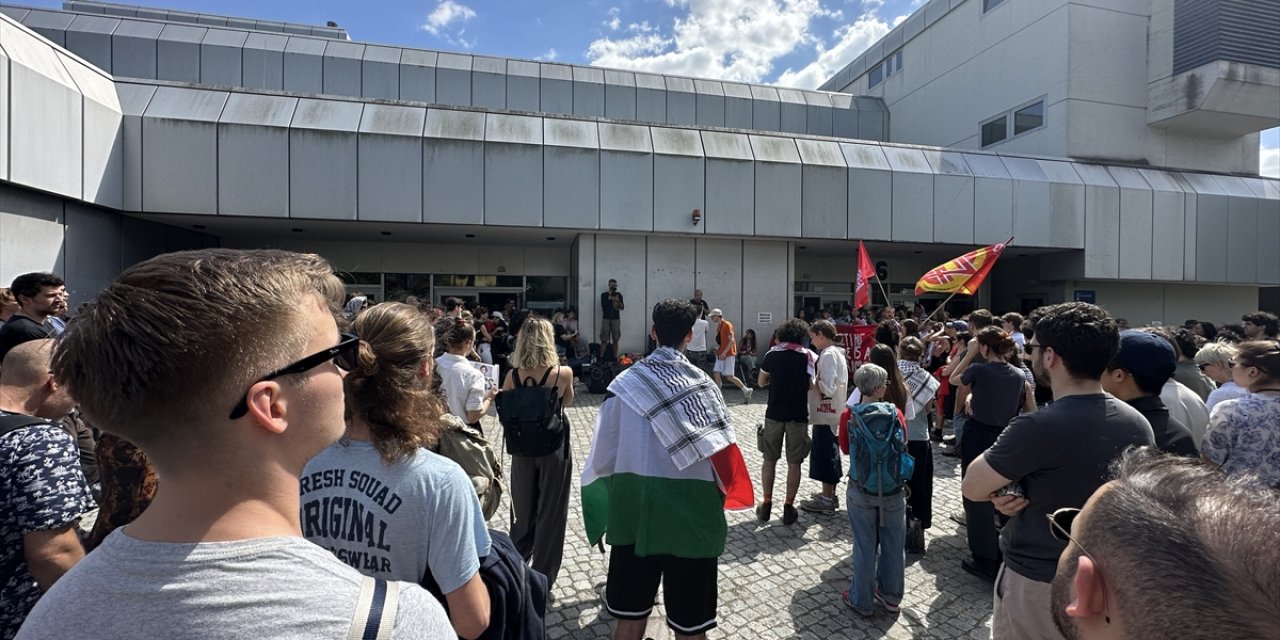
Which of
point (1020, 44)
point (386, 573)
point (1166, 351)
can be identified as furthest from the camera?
point (1020, 44)

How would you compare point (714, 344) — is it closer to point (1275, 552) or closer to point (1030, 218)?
point (1030, 218)

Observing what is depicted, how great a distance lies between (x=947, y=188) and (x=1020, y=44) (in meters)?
7.24

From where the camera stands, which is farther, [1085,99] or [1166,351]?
[1085,99]

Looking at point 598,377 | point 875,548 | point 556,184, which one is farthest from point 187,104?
point 875,548

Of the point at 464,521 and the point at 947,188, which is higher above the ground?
the point at 947,188

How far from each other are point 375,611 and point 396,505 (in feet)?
2.79

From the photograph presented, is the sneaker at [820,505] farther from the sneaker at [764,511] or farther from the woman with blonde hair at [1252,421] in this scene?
the woman with blonde hair at [1252,421]

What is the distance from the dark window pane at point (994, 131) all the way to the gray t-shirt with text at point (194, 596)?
22.8 metres

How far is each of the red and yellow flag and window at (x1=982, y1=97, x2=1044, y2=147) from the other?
34.4 feet

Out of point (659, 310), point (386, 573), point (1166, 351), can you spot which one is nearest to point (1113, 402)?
point (1166, 351)

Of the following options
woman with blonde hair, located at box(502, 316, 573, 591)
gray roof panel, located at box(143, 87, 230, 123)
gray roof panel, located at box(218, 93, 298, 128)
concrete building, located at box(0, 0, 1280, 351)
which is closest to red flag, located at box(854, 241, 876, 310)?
concrete building, located at box(0, 0, 1280, 351)

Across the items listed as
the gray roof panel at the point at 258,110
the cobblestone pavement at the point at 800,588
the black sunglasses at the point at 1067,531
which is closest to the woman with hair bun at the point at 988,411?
the cobblestone pavement at the point at 800,588

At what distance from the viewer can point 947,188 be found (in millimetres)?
14797

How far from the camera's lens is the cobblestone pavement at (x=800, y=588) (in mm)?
3537
